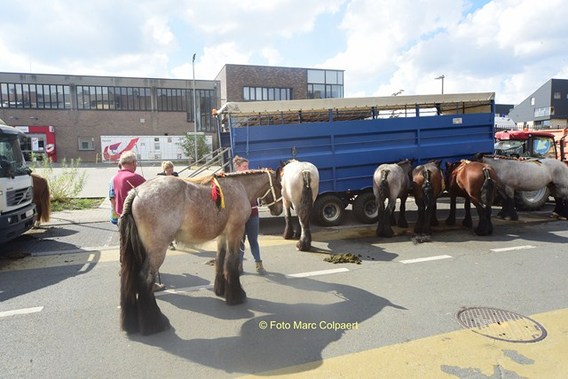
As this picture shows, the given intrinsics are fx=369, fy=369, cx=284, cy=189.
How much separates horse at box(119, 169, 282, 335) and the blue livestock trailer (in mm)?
3412

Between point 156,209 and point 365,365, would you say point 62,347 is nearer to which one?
point 156,209

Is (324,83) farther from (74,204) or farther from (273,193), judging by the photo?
(273,193)

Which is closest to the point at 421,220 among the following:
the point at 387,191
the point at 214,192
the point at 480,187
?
the point at 387,191

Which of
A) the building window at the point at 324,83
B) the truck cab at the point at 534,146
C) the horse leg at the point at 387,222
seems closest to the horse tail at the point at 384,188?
the horse leg at the point at 387,222

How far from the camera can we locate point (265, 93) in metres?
42.8

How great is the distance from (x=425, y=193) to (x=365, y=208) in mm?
1467

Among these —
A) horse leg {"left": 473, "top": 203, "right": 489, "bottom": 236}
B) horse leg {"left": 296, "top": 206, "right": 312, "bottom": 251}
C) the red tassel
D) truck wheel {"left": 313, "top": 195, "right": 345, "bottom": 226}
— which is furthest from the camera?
truck wheel {"left": 313, "top": 195, "right": 345, "bottom": 226}

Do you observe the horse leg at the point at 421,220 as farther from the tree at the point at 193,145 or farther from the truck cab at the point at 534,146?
the tree at the point at 193,145

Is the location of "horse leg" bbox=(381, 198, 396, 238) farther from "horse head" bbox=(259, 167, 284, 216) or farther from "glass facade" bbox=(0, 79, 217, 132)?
"glass facade" bbox=(0, 79, 217, 132)

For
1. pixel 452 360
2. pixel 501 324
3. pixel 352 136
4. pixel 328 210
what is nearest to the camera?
pixel 452 360

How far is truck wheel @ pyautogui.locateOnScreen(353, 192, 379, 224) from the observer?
27.4ft

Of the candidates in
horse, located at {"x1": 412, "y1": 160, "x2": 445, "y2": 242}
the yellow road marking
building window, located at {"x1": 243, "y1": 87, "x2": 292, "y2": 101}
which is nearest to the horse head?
the yellow road marking

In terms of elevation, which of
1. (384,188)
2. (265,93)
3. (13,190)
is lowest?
(384,188)

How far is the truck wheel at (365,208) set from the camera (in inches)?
329
